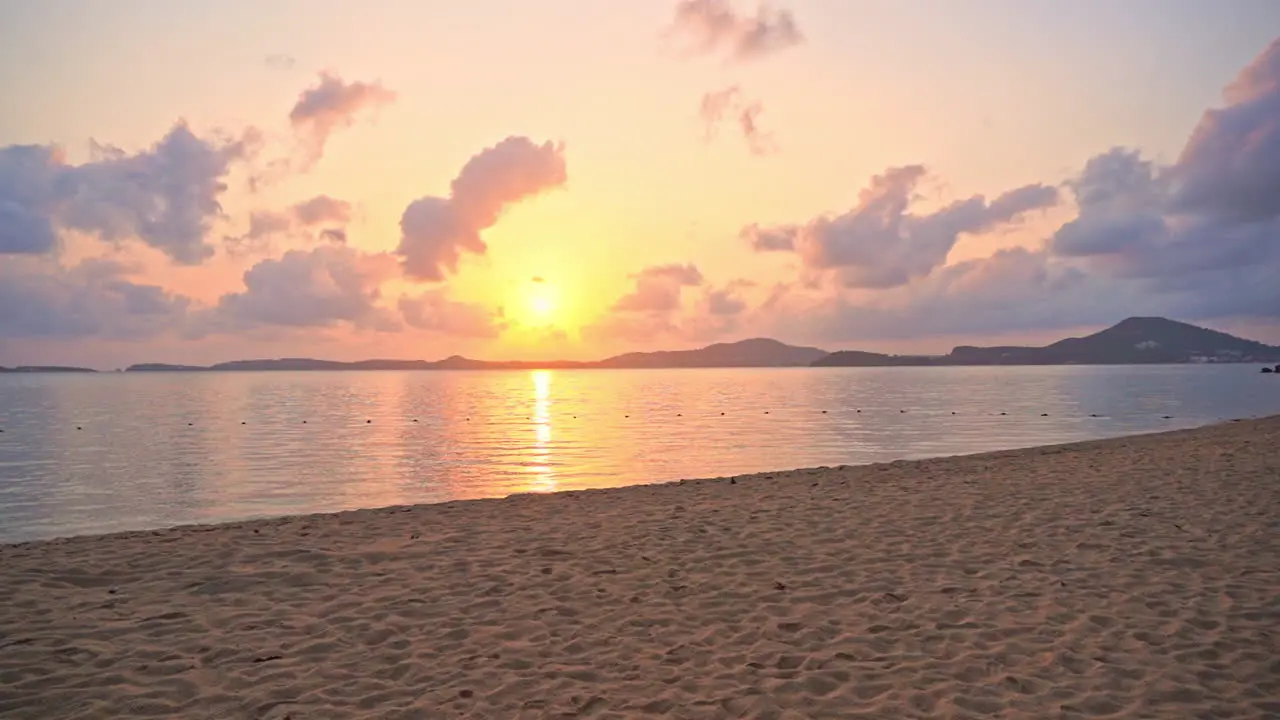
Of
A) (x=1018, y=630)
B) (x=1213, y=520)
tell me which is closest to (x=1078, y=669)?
(x=1018, y=630)

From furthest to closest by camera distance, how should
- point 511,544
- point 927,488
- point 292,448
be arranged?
point 292,448, point 927,488, point 511,544

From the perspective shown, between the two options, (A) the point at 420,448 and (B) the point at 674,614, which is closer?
(B) the point at 674,614

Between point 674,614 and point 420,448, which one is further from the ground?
point 674,614

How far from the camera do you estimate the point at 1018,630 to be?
762 centimetres

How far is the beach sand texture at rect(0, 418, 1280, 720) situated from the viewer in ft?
20.7

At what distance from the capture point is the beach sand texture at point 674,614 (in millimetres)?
6301

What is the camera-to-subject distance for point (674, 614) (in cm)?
835

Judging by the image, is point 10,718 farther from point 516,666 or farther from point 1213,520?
point 1213,520

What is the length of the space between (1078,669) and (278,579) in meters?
8.87

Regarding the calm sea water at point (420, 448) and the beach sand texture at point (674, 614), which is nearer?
the beach sand texture at point (674, 614)

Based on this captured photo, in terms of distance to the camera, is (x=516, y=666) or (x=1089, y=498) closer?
(x=516, y=666)

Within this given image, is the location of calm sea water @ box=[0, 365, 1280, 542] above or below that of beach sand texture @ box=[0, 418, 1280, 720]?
below

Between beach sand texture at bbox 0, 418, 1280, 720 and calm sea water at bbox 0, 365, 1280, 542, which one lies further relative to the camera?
calm sea water at bbox 0, 365, 1280, 542

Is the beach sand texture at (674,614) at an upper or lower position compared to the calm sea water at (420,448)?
upper
